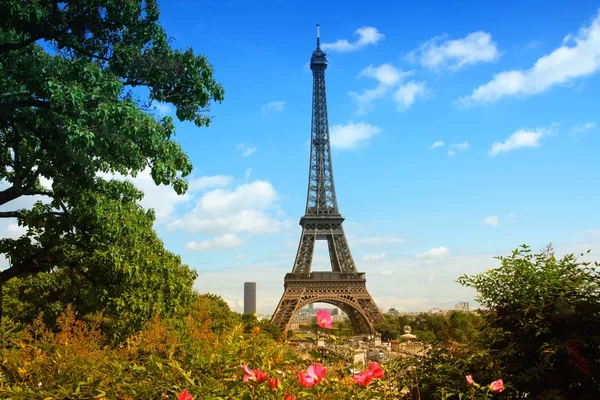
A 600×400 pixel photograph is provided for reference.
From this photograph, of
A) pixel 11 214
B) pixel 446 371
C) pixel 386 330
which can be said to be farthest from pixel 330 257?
pixel 446 371

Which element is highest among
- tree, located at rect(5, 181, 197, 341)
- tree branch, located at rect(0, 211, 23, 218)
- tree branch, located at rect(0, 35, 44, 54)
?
tree branch, located at rect(0, 35, 44, 54)

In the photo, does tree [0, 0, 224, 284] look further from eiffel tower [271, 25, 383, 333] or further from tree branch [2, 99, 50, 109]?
eiffel tower [271, 25, 383, 333]

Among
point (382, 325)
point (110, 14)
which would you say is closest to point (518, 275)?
point (110, 14)

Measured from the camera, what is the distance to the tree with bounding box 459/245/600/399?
5.54 metres

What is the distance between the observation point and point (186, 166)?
11867mm

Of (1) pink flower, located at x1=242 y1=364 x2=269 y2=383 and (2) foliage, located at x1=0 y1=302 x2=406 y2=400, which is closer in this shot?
(1) pink flower, located at x1=242 y1=364 x2=269 y2=383

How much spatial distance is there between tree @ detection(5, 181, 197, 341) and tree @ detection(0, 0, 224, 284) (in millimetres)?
269

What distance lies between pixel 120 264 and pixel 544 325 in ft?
32.0

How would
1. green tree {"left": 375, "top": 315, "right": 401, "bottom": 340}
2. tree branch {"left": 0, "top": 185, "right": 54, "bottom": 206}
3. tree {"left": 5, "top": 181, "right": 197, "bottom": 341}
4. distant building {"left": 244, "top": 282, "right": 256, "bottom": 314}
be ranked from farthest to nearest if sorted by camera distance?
distant building {"left": 244, "top": 282, "right": 256, "bottom": 314}
green tree {"left": 375, "top": 315, "right": 401, "bottom": 340}
tree branch {"left": 0, "top": 185, "right": 54, "bottom": 206}
tree {"left": 5, "top": 181, "right": 197, "bottom": 341}

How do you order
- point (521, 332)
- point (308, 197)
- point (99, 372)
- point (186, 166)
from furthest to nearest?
point (308, 197)
point (186, 166)
point (521, 332)
point (99, 372)

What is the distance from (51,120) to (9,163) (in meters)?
4.14

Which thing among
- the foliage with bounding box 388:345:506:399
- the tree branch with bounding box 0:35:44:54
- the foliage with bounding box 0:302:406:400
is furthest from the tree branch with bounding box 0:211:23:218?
the foliage with bounding box 388:345:506:399

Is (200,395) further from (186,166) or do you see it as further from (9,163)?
(9,163)

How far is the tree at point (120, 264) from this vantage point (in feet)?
40.9
